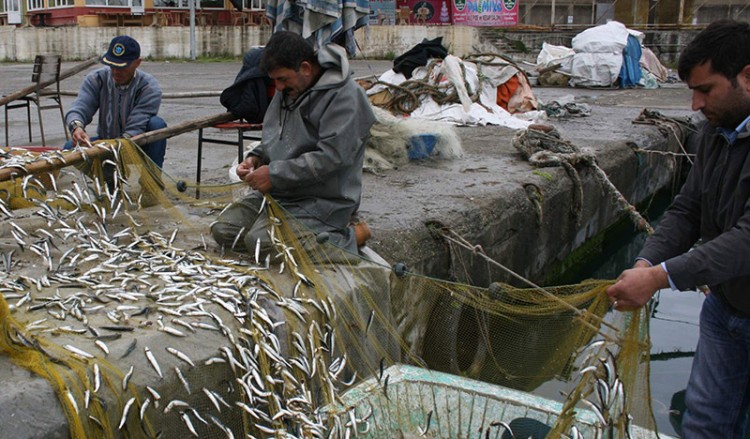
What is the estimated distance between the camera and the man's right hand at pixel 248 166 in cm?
513

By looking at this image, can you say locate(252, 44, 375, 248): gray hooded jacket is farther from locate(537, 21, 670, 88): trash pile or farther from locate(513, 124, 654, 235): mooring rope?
locate(537, 21, 670, 88): trash pile

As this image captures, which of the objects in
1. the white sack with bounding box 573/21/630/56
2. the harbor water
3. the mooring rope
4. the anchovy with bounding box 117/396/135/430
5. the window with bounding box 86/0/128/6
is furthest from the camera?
the window with bounding box 86/0/128/6

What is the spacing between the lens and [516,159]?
9.40m

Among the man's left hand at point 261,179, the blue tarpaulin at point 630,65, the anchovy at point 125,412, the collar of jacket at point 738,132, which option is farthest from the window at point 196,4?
the collar of jacket at point 738,132

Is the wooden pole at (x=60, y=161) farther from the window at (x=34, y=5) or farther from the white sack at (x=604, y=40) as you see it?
the window at (x=34, y=5)

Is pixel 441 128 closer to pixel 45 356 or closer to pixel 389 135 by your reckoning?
pixel 389 135

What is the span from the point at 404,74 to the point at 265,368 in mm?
9437

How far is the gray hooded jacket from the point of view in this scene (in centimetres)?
477

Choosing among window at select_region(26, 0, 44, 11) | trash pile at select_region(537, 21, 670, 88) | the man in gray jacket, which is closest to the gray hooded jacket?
the man in gray jacket

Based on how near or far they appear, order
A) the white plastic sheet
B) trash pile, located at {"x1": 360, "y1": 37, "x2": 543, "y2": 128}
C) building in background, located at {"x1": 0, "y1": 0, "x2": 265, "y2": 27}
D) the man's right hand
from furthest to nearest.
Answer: building in background, located at {"x1": 0, "y1": 0, "x2": 265, "y2": 27} < the white plastic sheet < trash pile, located at {"x1": 360, "y1": 37, "x2": 543, "y2": 128} < the man's right hand

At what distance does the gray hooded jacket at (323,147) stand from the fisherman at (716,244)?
201 cm

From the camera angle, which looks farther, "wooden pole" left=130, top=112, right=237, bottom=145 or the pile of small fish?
"wooden pole" left=130, top=112, right=237, bottom=145

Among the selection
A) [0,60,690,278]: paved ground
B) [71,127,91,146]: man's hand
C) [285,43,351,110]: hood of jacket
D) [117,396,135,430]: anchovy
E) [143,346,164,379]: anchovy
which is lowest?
[117,396,135,430]: anchovy

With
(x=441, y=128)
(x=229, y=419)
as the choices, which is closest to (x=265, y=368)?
(x=229, y=419)
